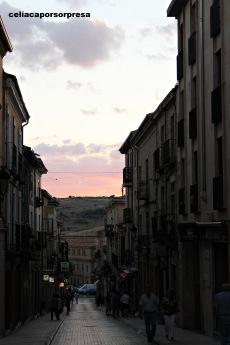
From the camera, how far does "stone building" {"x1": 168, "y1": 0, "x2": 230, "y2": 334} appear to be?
2091 centimetres

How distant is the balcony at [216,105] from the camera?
21266 millimetres

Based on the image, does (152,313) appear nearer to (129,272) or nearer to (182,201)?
(182,201)

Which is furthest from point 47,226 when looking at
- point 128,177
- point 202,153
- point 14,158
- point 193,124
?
point 202,153

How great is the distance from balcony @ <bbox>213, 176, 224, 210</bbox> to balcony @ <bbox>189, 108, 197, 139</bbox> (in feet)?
12.6

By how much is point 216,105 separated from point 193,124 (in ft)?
11.6

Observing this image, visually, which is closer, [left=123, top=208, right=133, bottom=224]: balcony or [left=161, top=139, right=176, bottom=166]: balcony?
[left=161, top=139, right=176, bottom=166]: balcony

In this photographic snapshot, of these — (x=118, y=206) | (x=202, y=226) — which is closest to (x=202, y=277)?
(x=202, y=226)

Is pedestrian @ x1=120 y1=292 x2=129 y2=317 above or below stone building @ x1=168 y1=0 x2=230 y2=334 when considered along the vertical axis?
below

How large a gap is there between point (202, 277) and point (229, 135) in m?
6.16

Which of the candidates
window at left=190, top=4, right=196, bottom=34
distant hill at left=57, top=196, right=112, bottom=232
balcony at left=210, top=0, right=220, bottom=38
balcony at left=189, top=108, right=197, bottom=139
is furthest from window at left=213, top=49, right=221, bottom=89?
distant hill at left=57, top=196, right=112, bottom=232

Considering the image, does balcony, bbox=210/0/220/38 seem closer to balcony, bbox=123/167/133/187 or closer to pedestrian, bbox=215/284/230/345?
pedestrian, bbox=215/284/230/345

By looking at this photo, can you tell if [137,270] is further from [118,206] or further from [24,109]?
[118,206]

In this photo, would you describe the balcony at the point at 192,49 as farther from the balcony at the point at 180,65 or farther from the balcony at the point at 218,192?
the balcony at the point at 218,192

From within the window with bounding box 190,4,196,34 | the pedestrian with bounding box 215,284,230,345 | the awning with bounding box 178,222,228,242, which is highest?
the window with bounding box 190,4,196,34
